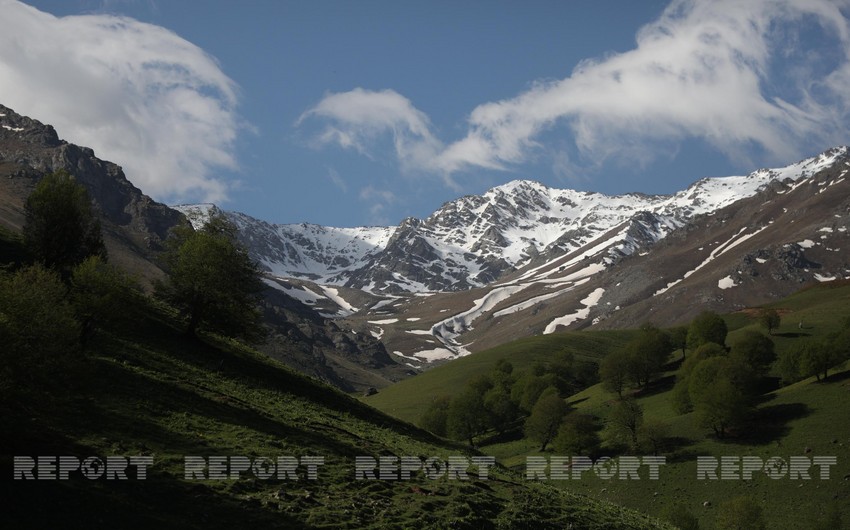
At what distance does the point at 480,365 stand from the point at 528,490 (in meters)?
147

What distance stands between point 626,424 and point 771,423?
18.4 metres

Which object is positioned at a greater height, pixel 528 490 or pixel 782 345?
pixel 782 345

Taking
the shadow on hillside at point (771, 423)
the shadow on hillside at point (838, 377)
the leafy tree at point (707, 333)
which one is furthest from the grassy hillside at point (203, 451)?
the leafy tree at point (707, 333)

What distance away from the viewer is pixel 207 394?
138ft

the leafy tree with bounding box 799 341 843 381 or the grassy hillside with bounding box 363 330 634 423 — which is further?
the grassy hillside with bounding box 363 330 634 423

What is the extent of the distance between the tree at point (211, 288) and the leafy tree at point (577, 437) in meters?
57.4

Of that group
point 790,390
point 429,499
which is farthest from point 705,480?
point 429,499

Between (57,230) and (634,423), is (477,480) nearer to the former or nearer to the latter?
(57,230)

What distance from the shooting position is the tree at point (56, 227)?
170ft

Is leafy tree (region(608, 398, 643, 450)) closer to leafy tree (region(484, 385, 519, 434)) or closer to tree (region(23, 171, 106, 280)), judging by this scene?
leafy tree (region(484, 385, 519, 434))

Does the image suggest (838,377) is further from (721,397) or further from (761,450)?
(761,450)

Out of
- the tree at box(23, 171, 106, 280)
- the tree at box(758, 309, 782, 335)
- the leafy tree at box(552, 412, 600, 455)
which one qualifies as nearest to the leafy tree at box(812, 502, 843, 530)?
the leafy tree at box(552, 412, 600, 455)

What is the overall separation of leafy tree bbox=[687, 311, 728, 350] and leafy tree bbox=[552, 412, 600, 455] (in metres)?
41.1

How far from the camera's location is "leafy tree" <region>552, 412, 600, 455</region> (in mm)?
98062
